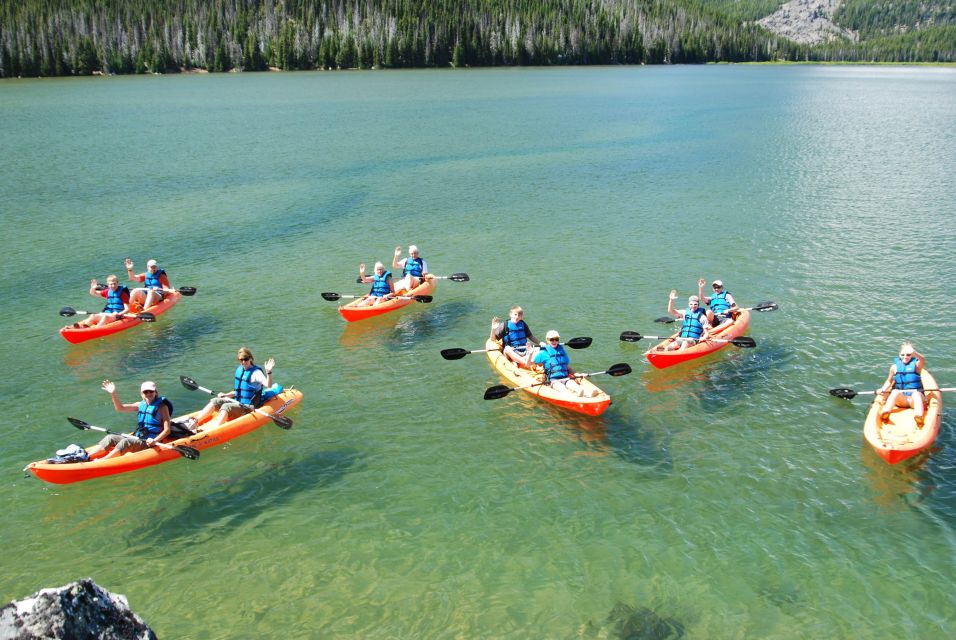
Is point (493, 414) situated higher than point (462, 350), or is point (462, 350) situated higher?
point (462, 350)

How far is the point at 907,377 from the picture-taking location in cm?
1661

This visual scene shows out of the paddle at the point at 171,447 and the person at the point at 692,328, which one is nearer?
the paddle at the point at 171,447

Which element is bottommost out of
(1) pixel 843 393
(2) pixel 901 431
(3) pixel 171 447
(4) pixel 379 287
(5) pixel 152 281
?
(3) pixel 171 447

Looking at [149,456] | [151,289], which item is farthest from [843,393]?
[151,289]

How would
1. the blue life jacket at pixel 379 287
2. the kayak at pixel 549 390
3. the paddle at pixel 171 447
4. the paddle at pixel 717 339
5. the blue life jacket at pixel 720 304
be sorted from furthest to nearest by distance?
1. the blue life jacket at pixel 379 287
2. the blue life jacket at pixel 720 304
3. the paddle at pixel 717 339
4. the kayak at pixel 549 390
5. the paddle at pixel 171 447

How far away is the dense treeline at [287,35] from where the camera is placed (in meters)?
144

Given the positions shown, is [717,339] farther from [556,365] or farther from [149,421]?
[149,421]

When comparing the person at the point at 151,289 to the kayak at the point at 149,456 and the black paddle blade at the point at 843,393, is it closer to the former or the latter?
the kayak at the point at 149,456

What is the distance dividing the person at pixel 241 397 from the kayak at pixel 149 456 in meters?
0.16

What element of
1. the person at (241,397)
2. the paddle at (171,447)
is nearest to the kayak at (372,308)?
the person at (241,397)

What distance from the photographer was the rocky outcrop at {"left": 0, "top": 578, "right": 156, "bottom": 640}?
6.29m

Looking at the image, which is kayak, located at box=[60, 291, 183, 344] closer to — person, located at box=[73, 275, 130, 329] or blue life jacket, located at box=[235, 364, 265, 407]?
→ person, located at box=[73, 275, 130, 329]

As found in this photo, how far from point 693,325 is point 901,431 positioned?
6.20 meters

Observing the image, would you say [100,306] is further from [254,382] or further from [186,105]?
[186,105]
